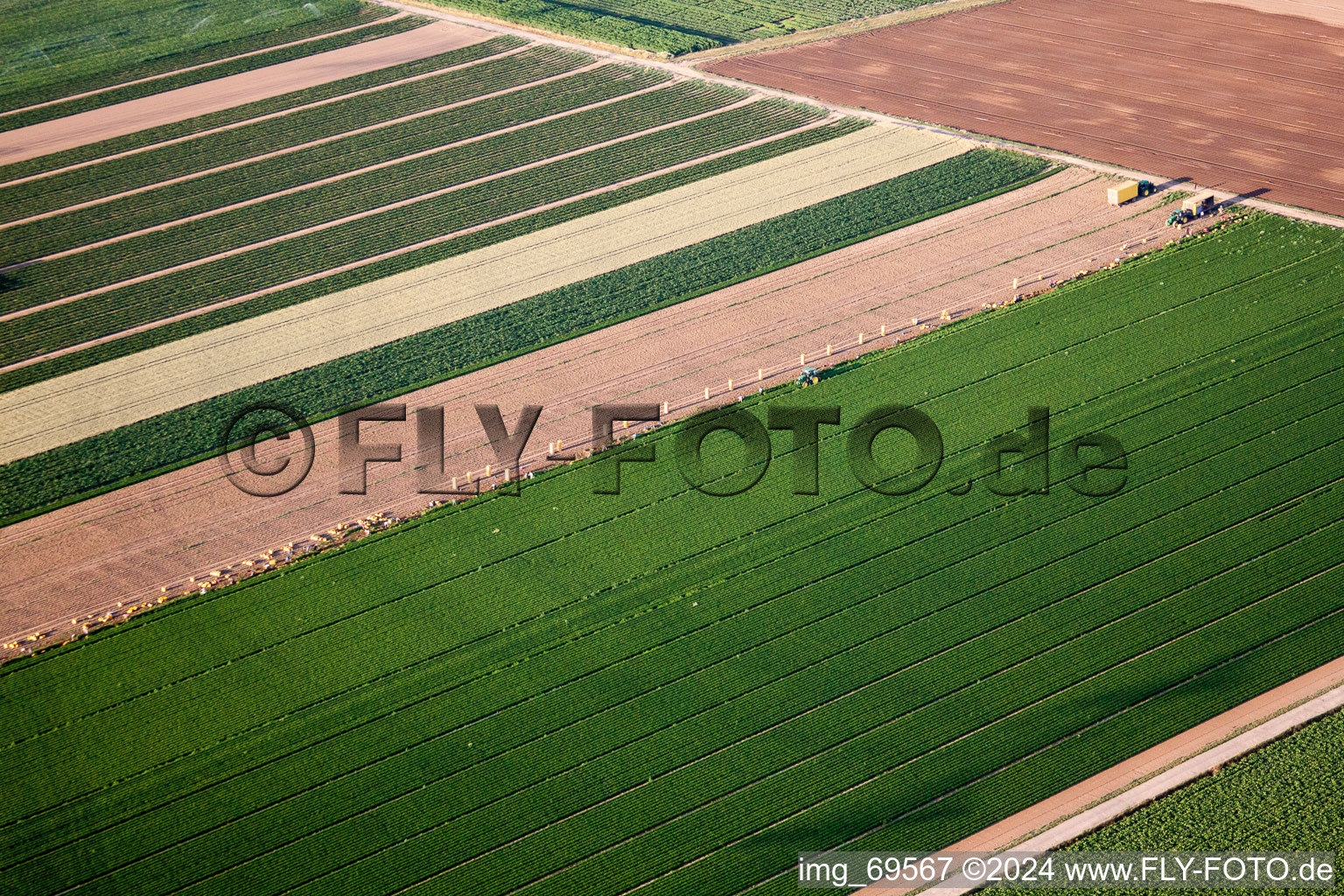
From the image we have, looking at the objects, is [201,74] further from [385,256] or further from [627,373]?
[627,373]

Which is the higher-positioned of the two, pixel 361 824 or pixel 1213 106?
pixel 1213 106

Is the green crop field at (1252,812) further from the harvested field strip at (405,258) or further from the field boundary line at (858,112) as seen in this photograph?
the harvested field strip at (405,258)

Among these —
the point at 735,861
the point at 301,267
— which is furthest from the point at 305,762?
the point at 301,267

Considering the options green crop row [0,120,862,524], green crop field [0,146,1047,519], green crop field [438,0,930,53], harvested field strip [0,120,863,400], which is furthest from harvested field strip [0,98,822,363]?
green crop field [438,0,930,53]

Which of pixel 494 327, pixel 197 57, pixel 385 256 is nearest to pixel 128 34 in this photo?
pixel 197 57

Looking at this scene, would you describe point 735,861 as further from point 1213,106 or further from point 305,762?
point 1213,106

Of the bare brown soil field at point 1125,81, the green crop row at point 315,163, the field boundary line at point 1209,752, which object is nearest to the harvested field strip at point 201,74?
the green crop row at point 315,163
